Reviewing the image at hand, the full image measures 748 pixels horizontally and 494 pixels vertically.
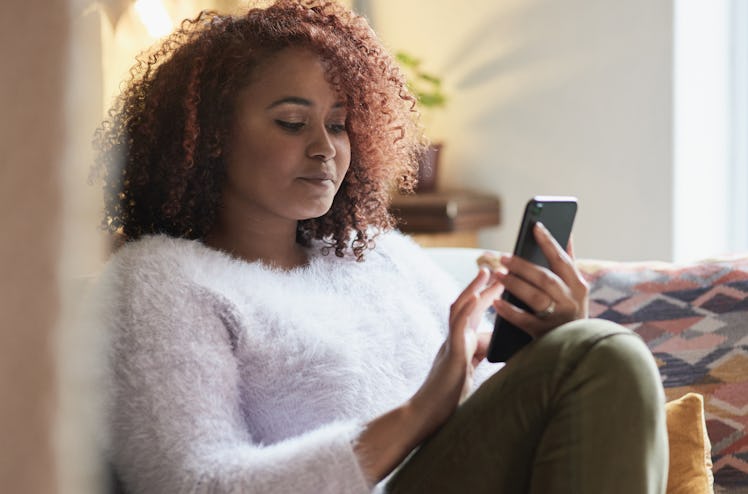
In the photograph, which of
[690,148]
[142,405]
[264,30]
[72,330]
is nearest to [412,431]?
[142,405]

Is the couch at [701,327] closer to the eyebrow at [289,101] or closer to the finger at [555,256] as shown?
the finger at [555,256]

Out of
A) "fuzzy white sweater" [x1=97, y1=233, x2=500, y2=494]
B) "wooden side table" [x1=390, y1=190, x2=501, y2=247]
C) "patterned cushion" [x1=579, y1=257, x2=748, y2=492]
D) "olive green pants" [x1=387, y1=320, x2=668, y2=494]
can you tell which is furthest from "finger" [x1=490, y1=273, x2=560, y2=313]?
"wooden side table" [x1=390, y1=190, x2=501, y2=247]

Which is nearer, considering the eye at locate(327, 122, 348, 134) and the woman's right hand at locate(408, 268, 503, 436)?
the woman's right hand at locate(408, 268, 503, 436)

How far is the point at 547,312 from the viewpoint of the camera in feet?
3.40

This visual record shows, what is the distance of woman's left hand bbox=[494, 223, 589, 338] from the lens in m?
1.02

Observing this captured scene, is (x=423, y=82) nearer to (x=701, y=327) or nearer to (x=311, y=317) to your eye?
(x=701, y=327)

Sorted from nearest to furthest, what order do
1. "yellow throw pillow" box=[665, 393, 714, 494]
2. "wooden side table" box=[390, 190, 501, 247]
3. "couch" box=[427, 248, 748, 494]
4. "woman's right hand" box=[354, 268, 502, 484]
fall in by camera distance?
"woman's right hand" box=[354, 268, 502, 484] < "yellow throw pillow" box=[665, 393, 714, 494] < "couch" box=[427, 248, 748, 494] < "wooden side table" box=[390, 190, 501, 247]

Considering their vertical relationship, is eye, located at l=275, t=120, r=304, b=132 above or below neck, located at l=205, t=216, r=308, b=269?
above

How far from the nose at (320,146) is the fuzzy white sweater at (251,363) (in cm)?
17

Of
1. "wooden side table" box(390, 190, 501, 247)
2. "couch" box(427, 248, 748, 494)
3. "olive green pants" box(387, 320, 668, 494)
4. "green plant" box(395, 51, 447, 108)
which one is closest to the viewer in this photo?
"olive green pants" box(387, 320, 668, 494)

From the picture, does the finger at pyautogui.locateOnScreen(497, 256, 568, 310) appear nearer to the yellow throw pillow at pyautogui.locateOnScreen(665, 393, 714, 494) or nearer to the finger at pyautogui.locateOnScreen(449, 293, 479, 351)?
the finger at pyautogui.locateOnScreen(449, 293, 479, 351)

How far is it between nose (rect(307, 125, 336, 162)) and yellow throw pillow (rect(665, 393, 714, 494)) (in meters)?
0.60

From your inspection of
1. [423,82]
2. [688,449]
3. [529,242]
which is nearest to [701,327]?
[688,449]

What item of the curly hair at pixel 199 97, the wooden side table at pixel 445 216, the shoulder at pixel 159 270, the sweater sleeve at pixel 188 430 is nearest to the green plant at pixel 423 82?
the wooden side table at pixel 445 216
